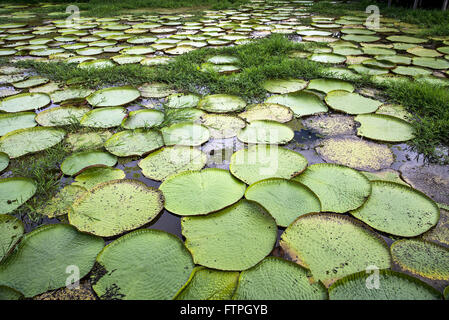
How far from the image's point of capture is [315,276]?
922mm

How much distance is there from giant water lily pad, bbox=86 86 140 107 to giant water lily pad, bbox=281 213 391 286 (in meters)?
1.71

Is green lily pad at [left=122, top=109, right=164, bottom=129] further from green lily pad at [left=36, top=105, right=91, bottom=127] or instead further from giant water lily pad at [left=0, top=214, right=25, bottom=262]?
giant water lily pad at [left=0, top=214, right=25, bottom=262]

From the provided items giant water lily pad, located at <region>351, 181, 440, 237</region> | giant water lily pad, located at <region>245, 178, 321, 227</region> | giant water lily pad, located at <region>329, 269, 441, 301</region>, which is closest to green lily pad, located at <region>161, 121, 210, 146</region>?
giant water lily pad, located at <region>245, 178, 321, 227</region>

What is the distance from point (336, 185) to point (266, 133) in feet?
1.94

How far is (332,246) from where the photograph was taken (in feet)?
3.38

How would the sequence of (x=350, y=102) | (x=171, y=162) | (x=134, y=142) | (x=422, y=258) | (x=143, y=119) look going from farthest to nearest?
(x=350, y=102)
(x=143, y=119)
(x=134, y=142)
(x=171, y=162)
(x=422, y=258)

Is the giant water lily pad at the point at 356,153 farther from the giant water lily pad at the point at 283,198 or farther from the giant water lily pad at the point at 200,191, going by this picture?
the giant water lily pad at the point at 200,191

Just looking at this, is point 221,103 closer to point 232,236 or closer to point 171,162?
point 171,162

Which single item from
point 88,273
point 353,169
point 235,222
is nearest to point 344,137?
point 353,169

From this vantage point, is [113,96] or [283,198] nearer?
[283,198]

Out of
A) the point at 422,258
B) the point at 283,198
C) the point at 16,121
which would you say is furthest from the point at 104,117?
Result: the point at 422,258

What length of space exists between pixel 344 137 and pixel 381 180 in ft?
1.50

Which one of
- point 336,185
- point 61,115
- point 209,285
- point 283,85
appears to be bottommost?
point 209,285

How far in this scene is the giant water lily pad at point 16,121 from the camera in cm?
182
